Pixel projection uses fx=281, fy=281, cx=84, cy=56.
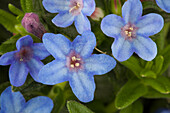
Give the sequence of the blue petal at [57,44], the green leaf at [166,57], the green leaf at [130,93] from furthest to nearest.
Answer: the green leaf at [166,57] → the green leaf at [130,93] → the blue petal at [57,44]

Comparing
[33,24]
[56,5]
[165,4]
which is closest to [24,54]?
[33,24]

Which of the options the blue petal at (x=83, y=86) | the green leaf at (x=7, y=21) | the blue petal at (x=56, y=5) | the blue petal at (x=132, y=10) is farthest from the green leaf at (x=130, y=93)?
the green leaf at (x=7, y=21)

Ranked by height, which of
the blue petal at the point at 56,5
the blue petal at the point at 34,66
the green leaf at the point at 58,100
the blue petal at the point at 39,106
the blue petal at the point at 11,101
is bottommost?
the green leaf at the point at 58,100

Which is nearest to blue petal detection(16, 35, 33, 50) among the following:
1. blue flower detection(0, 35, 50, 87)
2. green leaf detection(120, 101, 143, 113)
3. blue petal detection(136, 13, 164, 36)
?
blue flower detection(0, 35, 50, 87)

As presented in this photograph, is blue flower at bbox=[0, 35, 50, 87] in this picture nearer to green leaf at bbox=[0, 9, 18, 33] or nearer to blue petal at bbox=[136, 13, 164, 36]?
green leaf at bbox=[0, 9, 18, 33]

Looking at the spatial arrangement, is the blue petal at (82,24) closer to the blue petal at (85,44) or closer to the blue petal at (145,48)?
the blue petal at (85,44)

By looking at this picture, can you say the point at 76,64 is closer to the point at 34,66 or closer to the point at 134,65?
the point at 34,66
